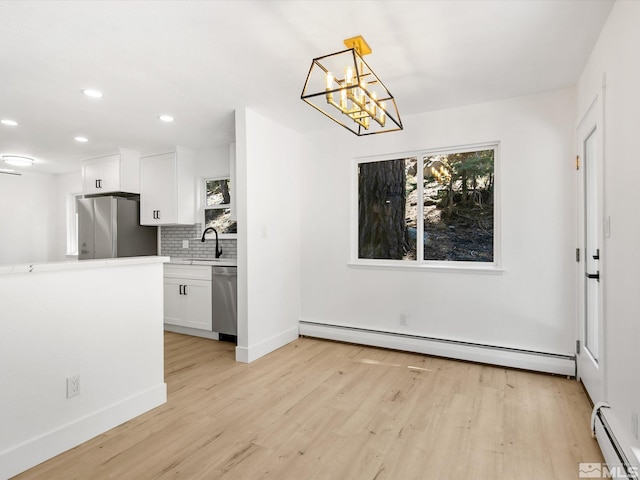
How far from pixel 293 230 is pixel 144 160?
2.64 meters

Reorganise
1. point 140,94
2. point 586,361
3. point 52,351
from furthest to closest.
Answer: point 140,94
point 586,361
point 52,351

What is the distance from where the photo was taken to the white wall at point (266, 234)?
11.4 ft

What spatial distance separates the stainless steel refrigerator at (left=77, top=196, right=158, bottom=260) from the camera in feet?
16.2

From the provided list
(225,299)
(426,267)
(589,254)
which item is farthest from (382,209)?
(225,299)

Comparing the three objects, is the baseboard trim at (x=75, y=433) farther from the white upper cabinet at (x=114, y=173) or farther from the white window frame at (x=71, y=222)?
the white window frame at (x=71, y=222)

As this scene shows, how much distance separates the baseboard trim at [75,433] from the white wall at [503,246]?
83.8 inches

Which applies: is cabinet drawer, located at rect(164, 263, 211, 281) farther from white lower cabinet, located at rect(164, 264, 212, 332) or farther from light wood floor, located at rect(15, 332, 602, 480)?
light wood floor, located at rect(15, 332, 602, 480)

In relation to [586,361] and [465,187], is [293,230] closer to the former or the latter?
[465,187]

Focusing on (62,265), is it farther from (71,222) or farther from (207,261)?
(71,222)

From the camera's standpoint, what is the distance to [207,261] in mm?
4781

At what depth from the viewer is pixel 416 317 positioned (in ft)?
12.0

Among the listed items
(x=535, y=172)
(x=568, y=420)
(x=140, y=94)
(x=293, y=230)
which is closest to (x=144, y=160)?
(x=140, y=94)

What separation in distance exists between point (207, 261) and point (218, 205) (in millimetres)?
816

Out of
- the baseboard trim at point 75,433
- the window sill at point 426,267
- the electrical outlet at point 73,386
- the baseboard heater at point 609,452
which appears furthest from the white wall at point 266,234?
the baseboard heater at point 609,452
